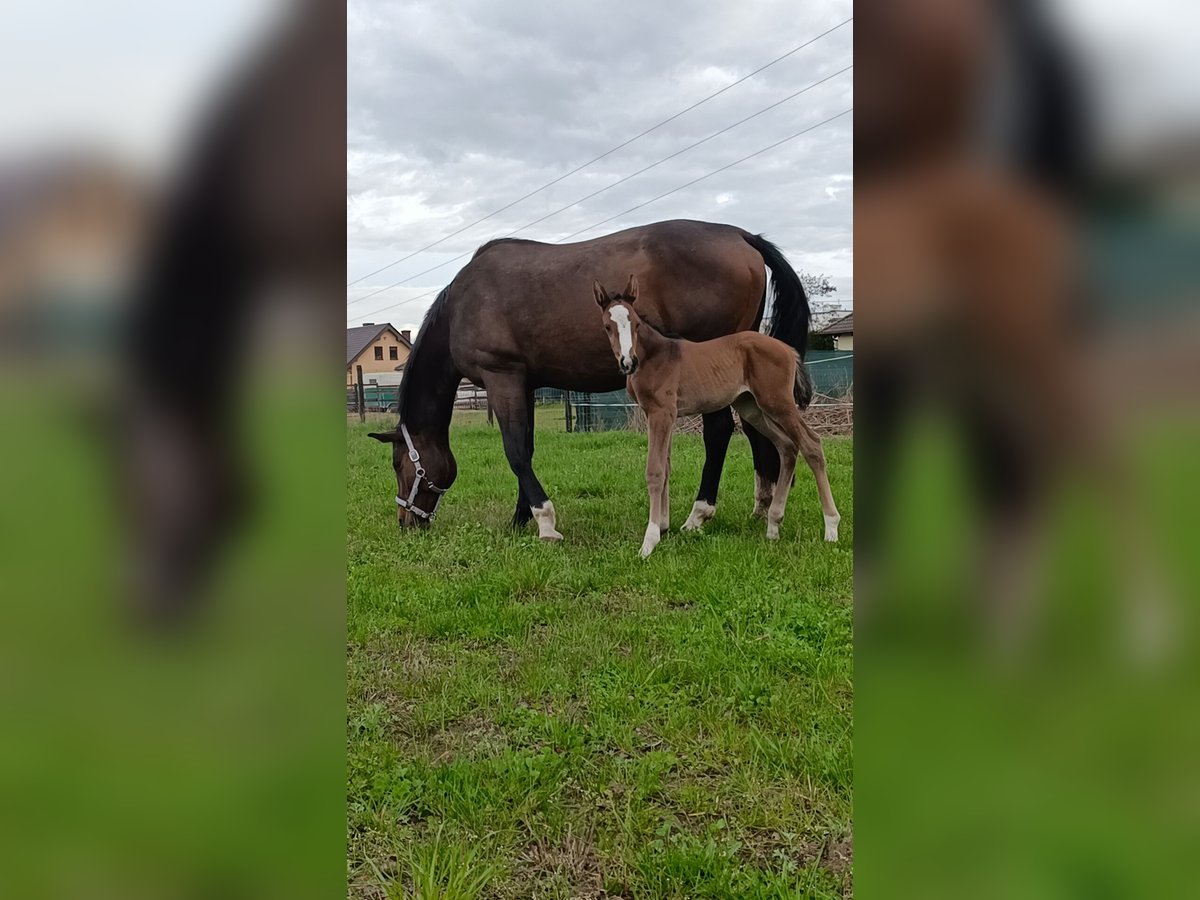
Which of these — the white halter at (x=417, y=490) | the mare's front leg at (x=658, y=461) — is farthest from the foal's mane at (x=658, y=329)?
the white halter at (x=417, y=490)

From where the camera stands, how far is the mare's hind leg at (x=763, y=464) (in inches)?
248

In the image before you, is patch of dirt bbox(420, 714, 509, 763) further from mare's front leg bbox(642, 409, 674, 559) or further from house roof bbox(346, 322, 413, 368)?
mare's front leg bbox(642, 409, 674, 559)

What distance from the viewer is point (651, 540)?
534 centimetres

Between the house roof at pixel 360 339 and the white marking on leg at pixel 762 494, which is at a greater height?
the house roof at pixel 360 339

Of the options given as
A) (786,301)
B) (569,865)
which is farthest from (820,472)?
(569,865)

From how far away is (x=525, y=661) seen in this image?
342cm

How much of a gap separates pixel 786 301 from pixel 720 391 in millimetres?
1415
